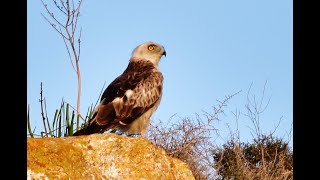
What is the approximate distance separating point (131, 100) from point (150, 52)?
112cm

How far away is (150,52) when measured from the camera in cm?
913

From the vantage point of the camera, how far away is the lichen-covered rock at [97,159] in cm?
489

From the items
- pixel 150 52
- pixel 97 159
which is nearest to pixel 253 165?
pixel 150 52

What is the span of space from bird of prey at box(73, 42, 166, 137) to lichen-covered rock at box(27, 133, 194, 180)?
229 centimetres

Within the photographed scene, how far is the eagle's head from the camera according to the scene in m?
9.12

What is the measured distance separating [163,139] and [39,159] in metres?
6.25

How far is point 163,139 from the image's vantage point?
11047mm

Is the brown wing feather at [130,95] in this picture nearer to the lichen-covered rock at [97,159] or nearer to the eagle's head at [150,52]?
the eagle's head at [150,52]

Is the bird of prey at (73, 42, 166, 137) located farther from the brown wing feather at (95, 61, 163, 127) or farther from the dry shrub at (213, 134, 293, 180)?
the dry shrub at (213, 134, 293, 180)

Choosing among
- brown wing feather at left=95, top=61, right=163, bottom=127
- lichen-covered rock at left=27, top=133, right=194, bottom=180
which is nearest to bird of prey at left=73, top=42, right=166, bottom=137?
brown wing feather at left=95, top=61, right=163, bottom=127

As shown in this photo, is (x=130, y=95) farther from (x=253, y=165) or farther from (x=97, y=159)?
(x=253, y=165)
